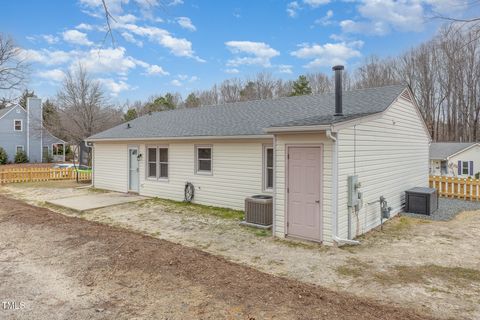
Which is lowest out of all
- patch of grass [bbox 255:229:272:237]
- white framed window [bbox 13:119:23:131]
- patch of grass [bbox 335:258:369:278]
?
patch of grass [bbox 335:258:369:278]

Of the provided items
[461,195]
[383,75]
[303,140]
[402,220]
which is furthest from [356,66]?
[303,140]

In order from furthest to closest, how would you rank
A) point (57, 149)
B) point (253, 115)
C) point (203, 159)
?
1. point (57, 149)
2. point (253, 115)
3. point (203, 159)

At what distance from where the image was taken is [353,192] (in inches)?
264

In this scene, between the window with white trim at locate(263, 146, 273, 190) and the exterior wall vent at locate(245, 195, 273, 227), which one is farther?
the window with white trim at locate(263, 146, 273, 190)

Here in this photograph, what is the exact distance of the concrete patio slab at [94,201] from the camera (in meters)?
10.5

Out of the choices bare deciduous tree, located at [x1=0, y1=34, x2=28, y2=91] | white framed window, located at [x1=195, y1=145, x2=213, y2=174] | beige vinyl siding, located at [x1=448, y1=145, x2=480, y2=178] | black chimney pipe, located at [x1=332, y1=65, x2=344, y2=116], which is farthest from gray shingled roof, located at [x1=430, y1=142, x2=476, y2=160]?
bare deciduous tree, located at [x1=0, y1=34, x2=28, y2=91]

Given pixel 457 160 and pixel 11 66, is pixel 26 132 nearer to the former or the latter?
pixel 11 66

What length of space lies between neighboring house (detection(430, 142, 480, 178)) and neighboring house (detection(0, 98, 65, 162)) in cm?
3623

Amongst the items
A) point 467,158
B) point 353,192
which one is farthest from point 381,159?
point 467,158

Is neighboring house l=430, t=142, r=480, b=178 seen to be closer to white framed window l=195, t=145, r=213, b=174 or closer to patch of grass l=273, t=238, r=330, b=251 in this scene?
white framed window l=195, t=145, r=213, b=174

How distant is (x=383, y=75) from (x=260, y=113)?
28603 millimetres

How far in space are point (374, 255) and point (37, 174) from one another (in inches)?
769

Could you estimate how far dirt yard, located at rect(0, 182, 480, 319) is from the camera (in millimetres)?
4312

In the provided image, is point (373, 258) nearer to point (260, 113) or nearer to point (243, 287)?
point (243, 287)
